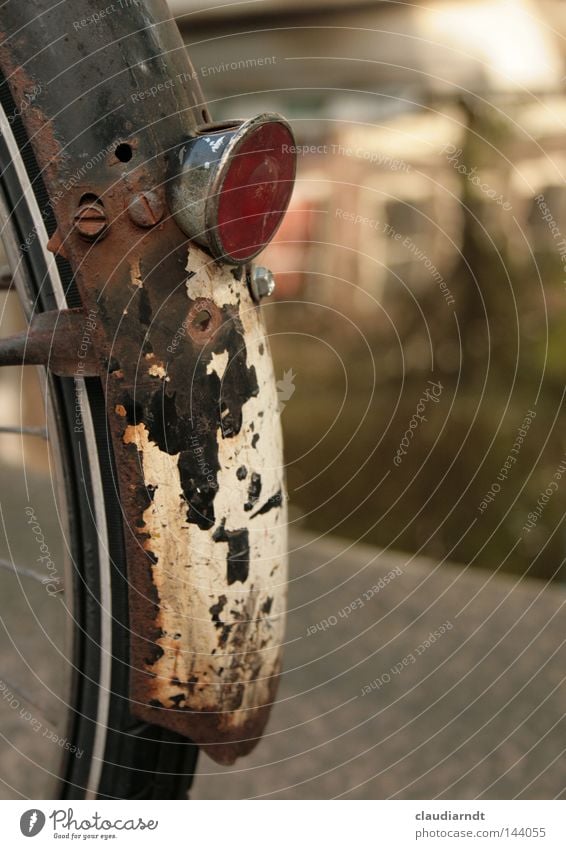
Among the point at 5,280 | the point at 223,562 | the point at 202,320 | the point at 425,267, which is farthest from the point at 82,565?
the point at 425,267

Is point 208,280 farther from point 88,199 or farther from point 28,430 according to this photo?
point 28,430

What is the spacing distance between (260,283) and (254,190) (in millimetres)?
85

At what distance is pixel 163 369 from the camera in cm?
63

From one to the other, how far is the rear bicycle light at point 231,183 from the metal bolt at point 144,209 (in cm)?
1

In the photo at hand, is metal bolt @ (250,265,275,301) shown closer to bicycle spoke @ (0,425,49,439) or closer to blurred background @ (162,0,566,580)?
bicycle spoke @ (0,425,49,439)

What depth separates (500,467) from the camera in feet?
7.16

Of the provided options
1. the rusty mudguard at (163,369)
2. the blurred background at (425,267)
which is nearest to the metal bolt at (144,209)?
the rusty mudguard at (163,369)

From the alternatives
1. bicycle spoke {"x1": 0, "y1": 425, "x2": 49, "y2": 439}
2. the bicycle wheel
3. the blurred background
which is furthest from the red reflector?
the blurred background

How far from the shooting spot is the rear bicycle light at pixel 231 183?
1.92ft

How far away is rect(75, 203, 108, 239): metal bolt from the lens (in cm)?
60

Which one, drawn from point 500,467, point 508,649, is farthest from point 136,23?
point 500,467

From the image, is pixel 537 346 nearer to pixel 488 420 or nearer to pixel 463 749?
pixel 488 420

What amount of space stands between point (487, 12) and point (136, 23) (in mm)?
2514

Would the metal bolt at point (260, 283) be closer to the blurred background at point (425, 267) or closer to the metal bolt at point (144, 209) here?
the metal bolt at point (144, 209)
